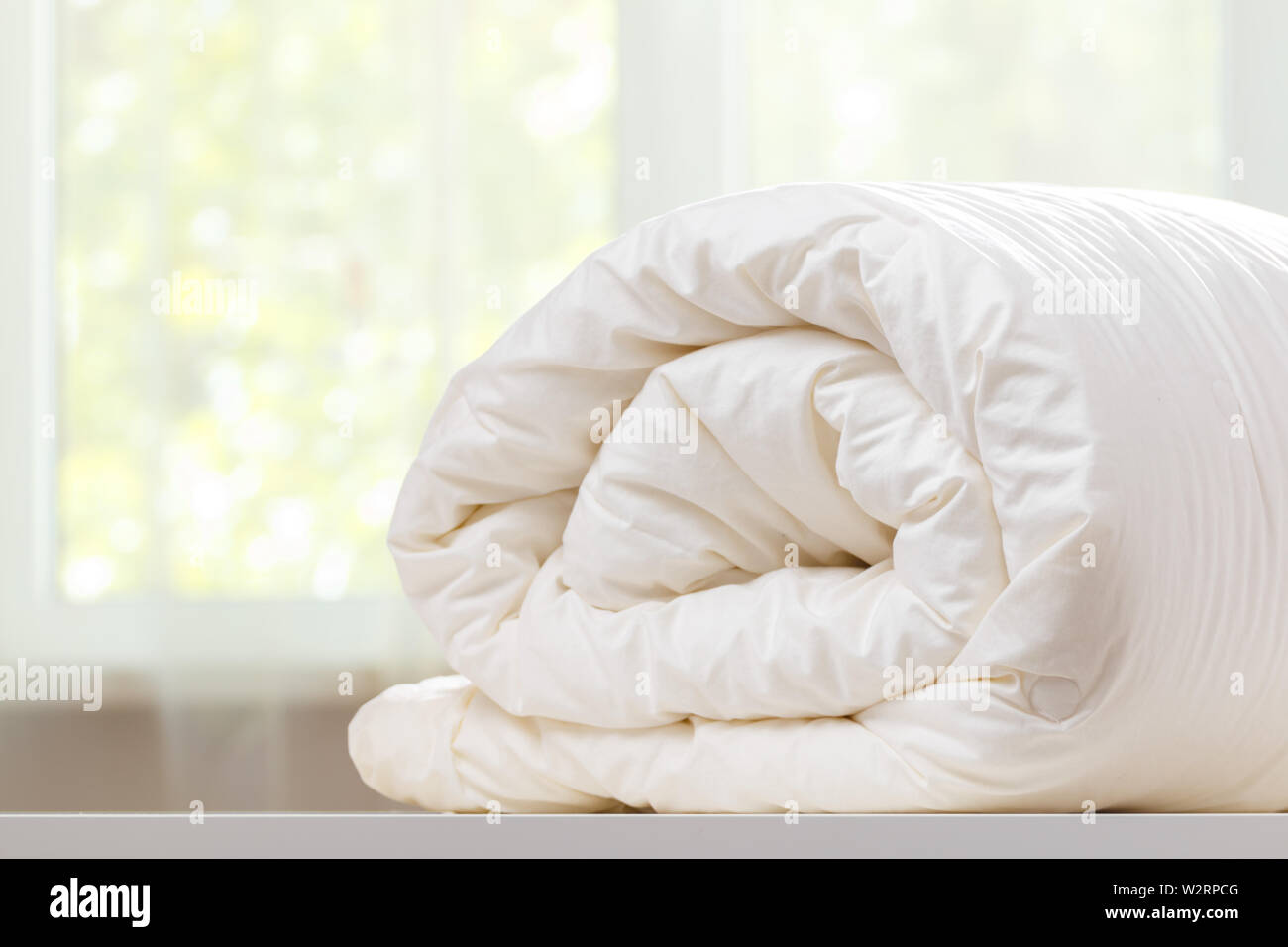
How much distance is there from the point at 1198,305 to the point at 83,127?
3.54 feet

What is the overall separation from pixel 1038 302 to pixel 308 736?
35.2 inches

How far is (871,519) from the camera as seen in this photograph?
0.52 metres

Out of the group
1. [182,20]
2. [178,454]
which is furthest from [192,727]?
[182,20]

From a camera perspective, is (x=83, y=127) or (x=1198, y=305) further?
(x=83, y=127)

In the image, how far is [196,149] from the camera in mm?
1181

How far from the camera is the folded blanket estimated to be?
0.42 meters

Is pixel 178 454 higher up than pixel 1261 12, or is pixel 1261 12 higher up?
pixel 1261 12

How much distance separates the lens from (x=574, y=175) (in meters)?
1.18

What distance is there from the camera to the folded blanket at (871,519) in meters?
0.42

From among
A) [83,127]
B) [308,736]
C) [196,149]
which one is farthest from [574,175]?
[308,736]
